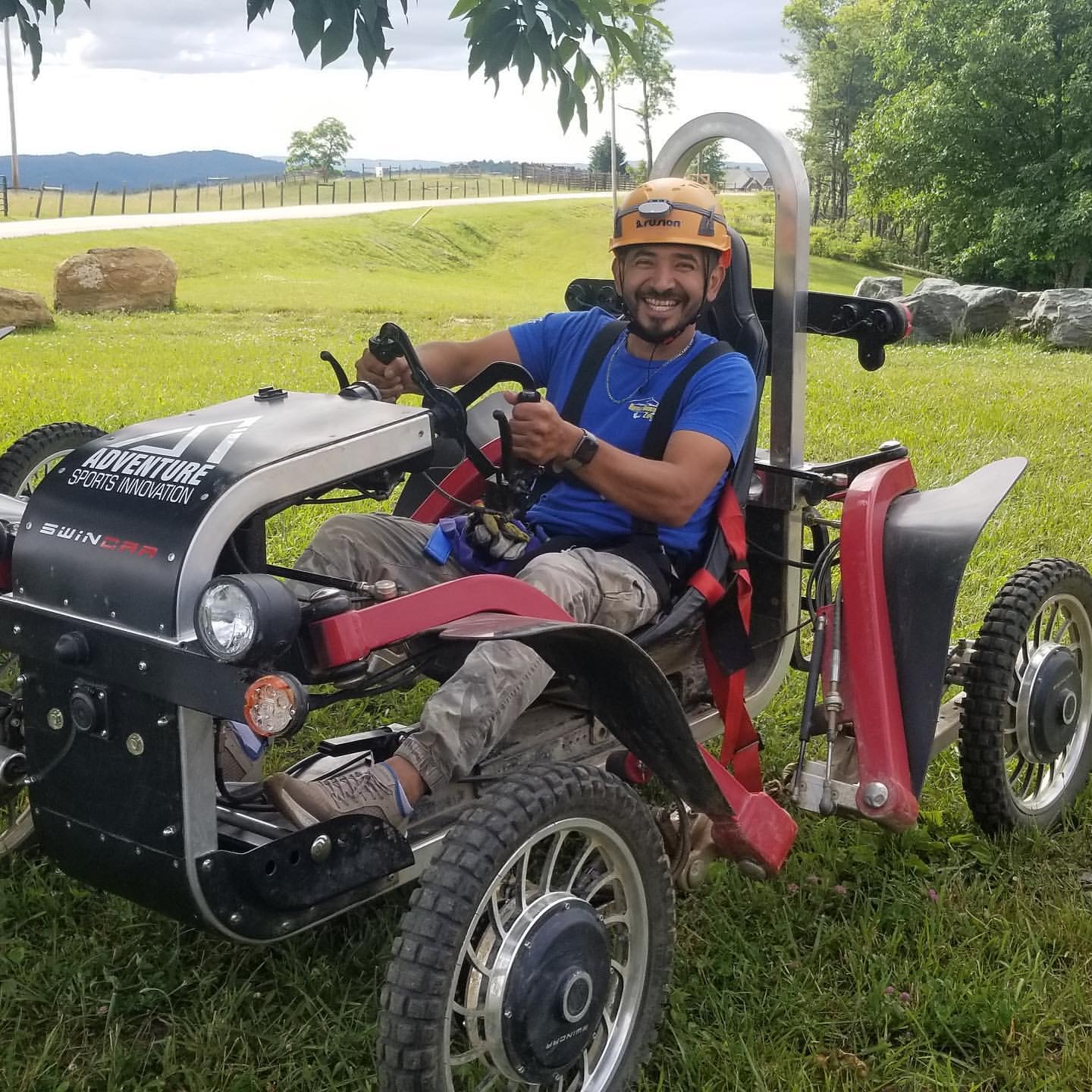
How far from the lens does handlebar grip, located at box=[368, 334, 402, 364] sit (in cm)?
308

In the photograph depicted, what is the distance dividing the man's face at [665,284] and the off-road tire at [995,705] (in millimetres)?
1286

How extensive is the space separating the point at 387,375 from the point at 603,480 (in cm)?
65

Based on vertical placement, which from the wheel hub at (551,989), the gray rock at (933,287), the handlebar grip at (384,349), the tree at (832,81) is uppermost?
the tree at (832,81)

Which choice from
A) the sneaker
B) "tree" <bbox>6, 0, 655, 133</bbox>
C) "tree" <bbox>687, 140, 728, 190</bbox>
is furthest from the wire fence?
the sneaker

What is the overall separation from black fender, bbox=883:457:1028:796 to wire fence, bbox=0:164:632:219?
34.0 m

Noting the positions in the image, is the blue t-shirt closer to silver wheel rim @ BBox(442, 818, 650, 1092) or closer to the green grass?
silver wheel rim @ BBox(442, 818, 650, 1092)

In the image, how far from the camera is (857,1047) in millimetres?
2861

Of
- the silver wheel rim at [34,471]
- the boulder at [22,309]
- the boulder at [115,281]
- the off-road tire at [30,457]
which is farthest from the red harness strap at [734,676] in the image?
the boulder at [115,281]

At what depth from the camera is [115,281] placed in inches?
730

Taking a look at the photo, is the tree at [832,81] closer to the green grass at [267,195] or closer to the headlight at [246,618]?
the green grass at [267,195]

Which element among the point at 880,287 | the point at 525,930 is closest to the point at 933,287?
the point at 880,287

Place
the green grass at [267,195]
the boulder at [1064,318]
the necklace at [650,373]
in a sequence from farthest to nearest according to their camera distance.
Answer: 1. the green grass at [267,195]
2. the boulder at [1064,318]
3. the necklace at [650,373]

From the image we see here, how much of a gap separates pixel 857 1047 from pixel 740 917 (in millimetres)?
518

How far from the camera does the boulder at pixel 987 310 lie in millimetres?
19234
